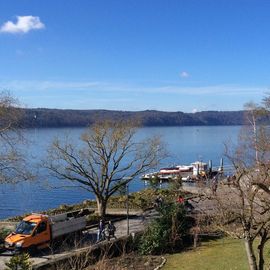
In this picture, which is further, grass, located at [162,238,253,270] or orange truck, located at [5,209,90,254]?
orange truck, located at [5,209,90,254]

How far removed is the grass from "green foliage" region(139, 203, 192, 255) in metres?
1.14

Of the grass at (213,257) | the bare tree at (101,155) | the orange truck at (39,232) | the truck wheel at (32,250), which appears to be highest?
the bare tree at (101,155)

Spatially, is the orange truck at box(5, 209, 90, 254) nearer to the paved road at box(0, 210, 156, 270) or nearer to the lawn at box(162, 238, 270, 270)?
the paved road at box(0, 210, 156, 270)

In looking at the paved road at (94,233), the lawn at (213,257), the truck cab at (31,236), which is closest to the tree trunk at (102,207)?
the paved road at (94,233)

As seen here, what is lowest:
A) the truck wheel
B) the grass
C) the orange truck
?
the grass

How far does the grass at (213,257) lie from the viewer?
86.6 ft

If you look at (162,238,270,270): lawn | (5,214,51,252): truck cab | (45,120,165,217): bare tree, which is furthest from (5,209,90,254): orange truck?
(45,120,165,217): bare tree

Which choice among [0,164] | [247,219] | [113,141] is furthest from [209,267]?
[113,141]

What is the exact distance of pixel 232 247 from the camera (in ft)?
102

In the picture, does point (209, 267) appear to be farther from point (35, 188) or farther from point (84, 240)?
point (35, 188)

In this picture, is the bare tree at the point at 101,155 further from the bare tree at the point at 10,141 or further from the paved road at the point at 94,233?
the bare tree at the point at 10,141

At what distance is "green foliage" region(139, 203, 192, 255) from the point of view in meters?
30.7

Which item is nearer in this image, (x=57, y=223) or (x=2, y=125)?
(x=2, y=125)

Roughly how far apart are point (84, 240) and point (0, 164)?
774cm
